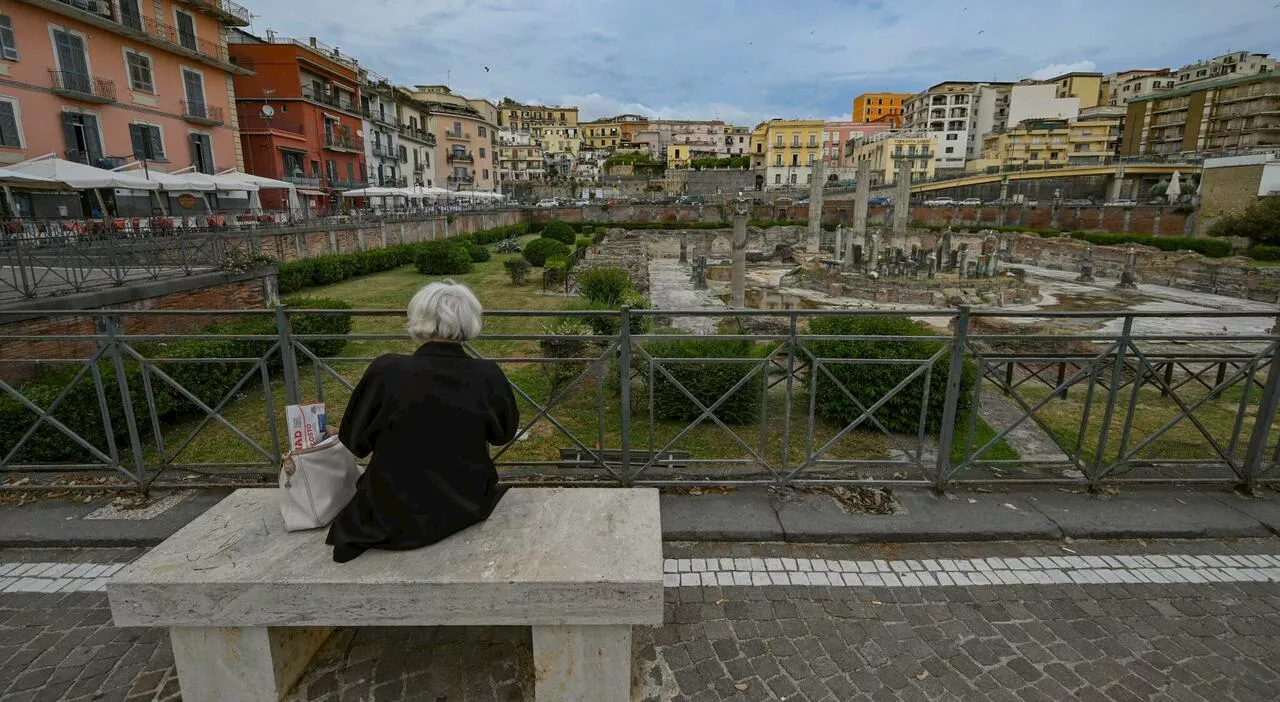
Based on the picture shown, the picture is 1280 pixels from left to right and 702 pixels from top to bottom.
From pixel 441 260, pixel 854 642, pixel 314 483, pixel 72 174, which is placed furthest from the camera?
pixel 441 260

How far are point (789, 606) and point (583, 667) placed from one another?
127 cm

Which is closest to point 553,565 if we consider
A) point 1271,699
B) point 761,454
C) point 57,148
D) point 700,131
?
Result: point 761,454

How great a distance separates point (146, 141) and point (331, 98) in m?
16.4

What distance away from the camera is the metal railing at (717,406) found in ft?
14.3

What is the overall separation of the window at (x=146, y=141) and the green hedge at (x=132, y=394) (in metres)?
17.9

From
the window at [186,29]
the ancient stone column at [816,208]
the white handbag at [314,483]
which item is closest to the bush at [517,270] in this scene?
the window at [186,29]

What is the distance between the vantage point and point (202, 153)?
2506cm

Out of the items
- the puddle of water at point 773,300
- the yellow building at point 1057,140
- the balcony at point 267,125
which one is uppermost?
the yellow building at point 1057,140

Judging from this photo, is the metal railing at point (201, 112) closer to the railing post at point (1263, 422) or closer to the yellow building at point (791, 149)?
the railing post at point (1263, 422)

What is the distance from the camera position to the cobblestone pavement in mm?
2885

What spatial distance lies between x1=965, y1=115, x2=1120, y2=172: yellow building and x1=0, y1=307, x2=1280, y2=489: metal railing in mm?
65892

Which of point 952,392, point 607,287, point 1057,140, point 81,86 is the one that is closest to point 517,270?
point 607,287

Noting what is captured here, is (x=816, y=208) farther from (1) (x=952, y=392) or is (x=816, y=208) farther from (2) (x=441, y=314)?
(2) (x=441, y=314)

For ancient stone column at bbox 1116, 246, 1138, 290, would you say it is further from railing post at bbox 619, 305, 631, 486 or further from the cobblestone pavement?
railing post at bbox 619, 305, 631, 486
